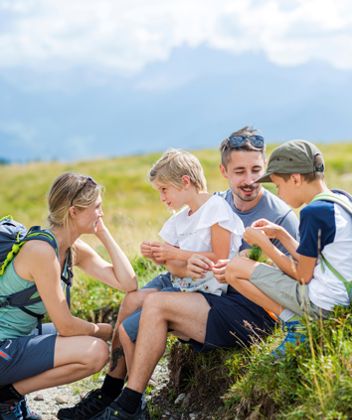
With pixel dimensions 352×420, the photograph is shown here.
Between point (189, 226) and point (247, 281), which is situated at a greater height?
point (189, 226)

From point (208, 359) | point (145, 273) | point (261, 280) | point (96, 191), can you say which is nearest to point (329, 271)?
point (261, 280)

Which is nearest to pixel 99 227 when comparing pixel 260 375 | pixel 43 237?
pixel 43 237

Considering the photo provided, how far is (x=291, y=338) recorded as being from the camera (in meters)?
4.31

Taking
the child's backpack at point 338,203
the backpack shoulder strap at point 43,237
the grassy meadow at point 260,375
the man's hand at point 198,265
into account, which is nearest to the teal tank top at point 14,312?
the backpack shoulder strap at point 43,237

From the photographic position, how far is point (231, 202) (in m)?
5.71

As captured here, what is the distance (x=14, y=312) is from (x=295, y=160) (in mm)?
2425

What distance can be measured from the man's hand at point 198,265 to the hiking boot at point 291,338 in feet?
2.47

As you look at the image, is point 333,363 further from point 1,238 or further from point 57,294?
point 1,238

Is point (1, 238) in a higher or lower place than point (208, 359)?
higher

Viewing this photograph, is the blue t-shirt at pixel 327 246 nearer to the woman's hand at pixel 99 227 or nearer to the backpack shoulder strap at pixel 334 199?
the backpack shoulder strap at pixel 334 199

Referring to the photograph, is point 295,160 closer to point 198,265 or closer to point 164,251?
point 198,265

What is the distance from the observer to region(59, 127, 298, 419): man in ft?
15.1

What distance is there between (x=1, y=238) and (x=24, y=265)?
32 centimetres

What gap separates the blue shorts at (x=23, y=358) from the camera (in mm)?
4695
